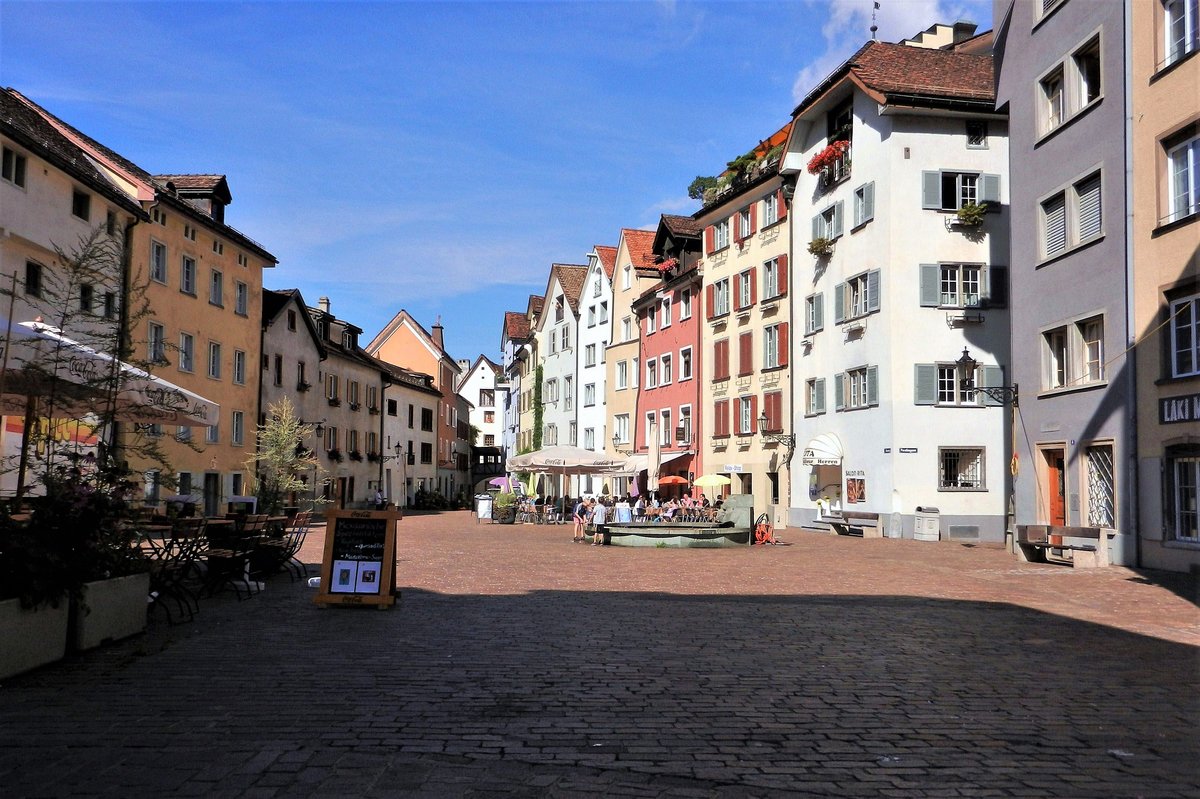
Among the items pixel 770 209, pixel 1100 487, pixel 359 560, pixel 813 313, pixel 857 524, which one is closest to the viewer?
pixel 359 560

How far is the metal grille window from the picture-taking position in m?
20.9

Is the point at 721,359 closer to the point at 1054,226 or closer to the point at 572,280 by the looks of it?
the point at 1054,226

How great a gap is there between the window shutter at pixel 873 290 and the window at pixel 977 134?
16.0 ft

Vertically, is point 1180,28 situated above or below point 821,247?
below

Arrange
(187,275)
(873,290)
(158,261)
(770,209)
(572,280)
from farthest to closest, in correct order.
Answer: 1. (572,280)
2. (770,209)
3. (187,275)
4. (158,261)
5. (873,290)

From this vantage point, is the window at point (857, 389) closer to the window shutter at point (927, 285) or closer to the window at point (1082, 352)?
the window shutter at point (927, 285)

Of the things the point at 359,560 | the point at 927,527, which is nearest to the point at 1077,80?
the point at 927,527

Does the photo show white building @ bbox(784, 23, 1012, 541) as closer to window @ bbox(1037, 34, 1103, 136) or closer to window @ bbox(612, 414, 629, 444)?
window @ bbox(1037, 34, 1103, 136)

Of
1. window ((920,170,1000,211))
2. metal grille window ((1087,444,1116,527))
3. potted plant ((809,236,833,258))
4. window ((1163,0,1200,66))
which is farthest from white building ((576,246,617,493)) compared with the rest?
window ((1163,0,1200,66))

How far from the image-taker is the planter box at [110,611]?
29.6 feet

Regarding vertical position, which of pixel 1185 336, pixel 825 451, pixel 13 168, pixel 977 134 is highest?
pixel 977 134

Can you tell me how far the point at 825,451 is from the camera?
3581 centimetres

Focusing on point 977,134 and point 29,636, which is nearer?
point 29,636

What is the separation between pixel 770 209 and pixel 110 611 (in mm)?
35230
